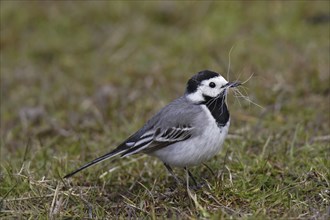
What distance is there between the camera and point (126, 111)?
7.29 metres

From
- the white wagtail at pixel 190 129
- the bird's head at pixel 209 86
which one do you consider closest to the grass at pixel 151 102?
the white wagtail at pixel 190 129

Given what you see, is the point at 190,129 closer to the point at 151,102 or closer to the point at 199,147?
the point at 199,147

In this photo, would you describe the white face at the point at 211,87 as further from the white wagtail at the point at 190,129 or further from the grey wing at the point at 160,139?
the grey wing at the point at 160,139

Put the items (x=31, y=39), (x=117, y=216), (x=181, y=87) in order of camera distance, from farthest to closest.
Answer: (x=31, y=39) < (x=181, y=87) < (x=117, y=216)

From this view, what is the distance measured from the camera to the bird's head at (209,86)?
17.1ft

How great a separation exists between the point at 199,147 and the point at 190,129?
0.18 meters

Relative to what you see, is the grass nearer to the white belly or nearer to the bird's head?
the white belly

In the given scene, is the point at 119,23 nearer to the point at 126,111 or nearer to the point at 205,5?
the point at 205,5

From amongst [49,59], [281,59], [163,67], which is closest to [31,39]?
[49,59]

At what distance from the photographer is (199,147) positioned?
5.02m

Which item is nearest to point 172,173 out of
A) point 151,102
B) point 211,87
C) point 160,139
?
point 160,139

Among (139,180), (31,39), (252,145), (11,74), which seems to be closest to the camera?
(139,180)

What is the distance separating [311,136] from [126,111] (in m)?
2.08

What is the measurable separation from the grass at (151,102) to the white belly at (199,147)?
0.21m
